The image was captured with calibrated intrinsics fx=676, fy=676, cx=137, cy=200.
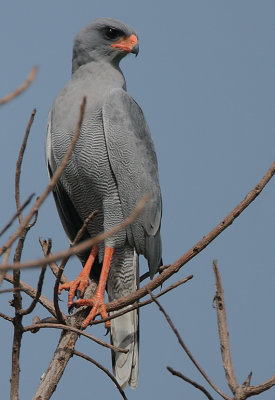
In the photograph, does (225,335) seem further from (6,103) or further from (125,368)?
(125,368)

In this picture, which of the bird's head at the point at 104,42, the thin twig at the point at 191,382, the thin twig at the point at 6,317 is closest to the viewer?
the thin twig at the point at 191,382

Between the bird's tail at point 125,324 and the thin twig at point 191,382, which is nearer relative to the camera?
the thin twig at point 191,382

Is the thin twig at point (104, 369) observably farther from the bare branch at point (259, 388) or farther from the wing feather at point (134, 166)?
the wing feather at point (134, 166)

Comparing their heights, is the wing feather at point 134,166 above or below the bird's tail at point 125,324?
above

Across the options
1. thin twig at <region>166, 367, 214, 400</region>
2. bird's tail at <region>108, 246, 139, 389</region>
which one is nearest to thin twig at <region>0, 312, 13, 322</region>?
thin twig at <region>166, 367, 214, 400</region>

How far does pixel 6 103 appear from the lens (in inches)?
67.4

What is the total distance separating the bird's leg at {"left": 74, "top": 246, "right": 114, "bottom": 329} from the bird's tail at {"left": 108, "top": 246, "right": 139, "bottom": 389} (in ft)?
0.60

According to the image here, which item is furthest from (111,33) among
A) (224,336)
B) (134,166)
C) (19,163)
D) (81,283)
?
(224,336)

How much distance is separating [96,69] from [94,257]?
5.26ft

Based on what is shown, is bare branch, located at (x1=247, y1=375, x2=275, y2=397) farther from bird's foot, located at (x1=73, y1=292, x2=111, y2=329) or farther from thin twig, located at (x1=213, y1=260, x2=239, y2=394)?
bird's foot, located at (x1=73, y1=292, x2=111, y2=329)

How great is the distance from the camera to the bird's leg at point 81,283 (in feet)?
17.1

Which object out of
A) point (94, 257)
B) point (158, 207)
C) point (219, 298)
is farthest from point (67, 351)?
point (158, 207)

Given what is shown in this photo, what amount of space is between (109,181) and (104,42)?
1330 mm

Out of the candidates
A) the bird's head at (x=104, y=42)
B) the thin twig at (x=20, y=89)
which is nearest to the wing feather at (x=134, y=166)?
the bird's head at (x=104, y=42)
